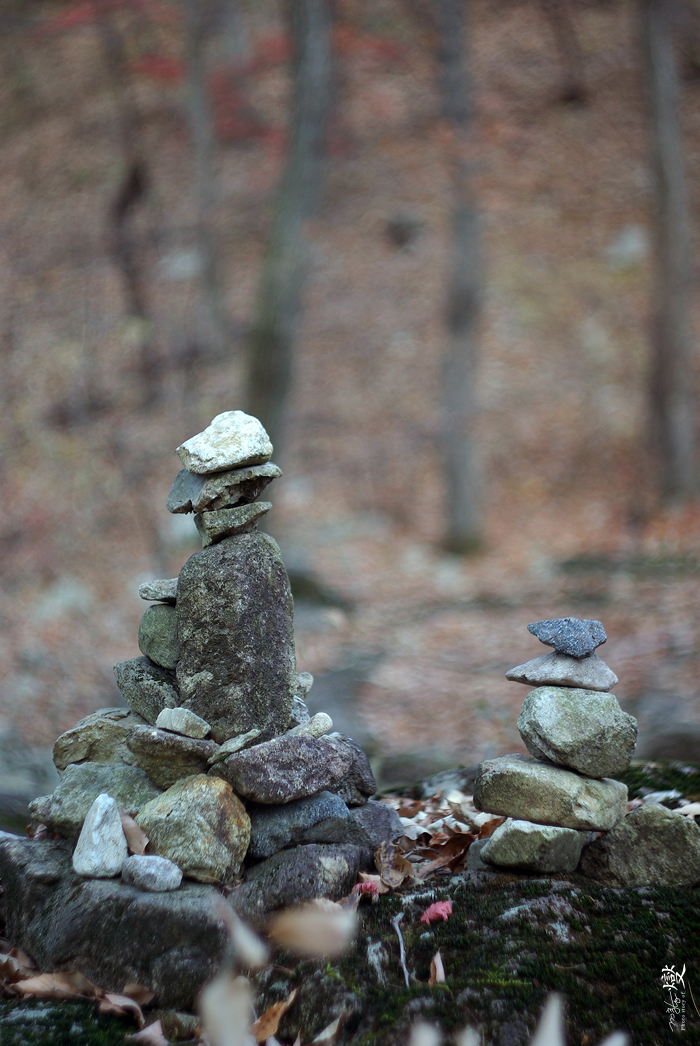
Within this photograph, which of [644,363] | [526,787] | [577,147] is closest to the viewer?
[526,787]

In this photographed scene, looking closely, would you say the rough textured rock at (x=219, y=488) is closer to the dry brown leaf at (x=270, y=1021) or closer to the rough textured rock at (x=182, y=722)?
the rough textured rock at (x=182, y=722)

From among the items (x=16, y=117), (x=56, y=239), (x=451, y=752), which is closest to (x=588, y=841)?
(x=451, y=752)

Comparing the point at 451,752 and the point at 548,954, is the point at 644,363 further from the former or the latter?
the point at 548,954

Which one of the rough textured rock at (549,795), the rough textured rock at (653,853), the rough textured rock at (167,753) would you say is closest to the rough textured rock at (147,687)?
the rough textured rock at (167,753)

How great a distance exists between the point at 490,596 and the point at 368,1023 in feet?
22.2

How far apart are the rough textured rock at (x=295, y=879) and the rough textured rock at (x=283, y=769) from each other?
0.76ft

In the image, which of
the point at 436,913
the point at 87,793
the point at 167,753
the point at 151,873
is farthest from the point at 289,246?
the point at 436,913

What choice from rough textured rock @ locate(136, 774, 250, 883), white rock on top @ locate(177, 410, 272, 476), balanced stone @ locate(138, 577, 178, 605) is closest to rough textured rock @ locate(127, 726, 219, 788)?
rough textured rock @ locate(136, 774, 250, 883)

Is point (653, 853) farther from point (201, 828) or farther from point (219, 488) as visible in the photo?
point (219, 488)

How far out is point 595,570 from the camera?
9.02 m

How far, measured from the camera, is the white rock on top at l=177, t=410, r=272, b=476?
11.4 ft

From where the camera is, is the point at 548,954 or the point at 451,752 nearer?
the point at 548,954

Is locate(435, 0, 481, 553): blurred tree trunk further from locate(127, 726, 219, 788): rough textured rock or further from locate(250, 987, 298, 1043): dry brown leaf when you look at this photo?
locate(250, 987, 298, 1043): dry brown leaf

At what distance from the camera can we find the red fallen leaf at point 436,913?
298 centimetres
